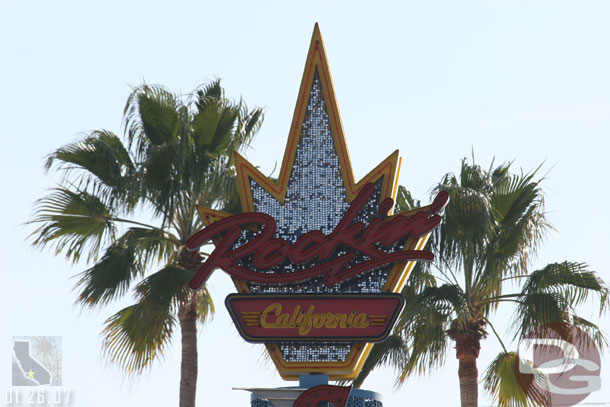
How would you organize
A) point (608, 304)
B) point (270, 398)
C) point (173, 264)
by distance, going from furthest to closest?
point (173, 264) < point (608, 304) < point (270, 398)

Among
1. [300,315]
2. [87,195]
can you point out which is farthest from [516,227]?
[87,195]

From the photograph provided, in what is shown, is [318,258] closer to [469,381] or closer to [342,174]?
[342,174]

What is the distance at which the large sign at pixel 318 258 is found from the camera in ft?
72.6

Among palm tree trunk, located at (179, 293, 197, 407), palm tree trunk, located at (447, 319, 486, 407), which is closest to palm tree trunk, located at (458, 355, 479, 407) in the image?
palm tree trunk, located at (447, 319, 486, 407)

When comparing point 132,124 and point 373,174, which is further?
point 132,124

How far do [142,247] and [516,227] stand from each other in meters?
7.58

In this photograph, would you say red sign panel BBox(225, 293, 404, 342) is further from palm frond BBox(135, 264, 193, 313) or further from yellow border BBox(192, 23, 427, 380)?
palm frond BBox(135, 264, 193, 313)

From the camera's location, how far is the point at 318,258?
22.4 m

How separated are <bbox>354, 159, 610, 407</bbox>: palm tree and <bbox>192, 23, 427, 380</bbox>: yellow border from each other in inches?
68.3

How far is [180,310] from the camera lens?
25188mm

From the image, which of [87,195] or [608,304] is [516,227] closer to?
[608,304]

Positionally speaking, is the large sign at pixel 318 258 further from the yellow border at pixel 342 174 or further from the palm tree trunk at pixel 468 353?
the palm tree trunk at pixel 468 353

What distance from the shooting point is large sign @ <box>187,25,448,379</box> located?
22.1m

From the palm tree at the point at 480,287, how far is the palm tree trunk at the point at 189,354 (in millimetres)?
3473
